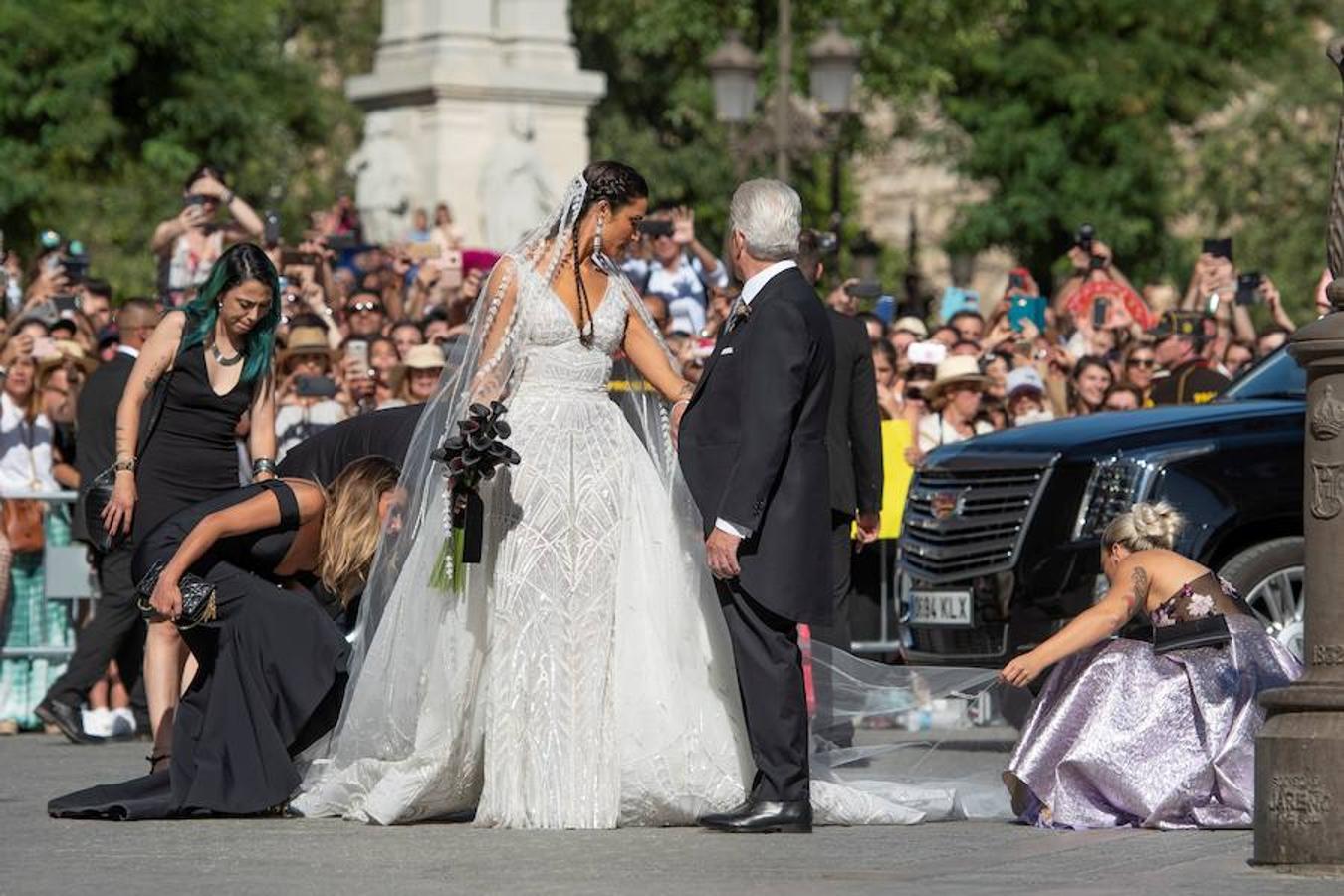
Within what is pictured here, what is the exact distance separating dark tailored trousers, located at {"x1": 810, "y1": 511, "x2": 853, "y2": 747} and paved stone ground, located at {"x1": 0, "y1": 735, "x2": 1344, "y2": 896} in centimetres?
58

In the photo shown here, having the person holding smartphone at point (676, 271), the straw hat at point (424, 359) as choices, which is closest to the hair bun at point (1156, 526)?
the straw hat at point (424, 359)

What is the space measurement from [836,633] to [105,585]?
13.1ft

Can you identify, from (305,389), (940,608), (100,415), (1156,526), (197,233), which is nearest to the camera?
(1156,526)

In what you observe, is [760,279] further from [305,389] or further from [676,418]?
[305,389]

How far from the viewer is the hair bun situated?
39.9ft

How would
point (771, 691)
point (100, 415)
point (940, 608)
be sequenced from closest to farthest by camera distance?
point (771, 691) → point (940, 608) → point (100, 415)

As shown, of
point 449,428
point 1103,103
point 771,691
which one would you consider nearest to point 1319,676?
point 771,691

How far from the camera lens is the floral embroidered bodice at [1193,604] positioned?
1198 centimetres

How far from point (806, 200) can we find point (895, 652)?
105 feet

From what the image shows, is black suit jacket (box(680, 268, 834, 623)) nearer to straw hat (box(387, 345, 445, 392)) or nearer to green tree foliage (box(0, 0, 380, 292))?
straw hat (box(387, 345, 445, 392))

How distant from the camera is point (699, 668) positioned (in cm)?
1145

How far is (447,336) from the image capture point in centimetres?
1845

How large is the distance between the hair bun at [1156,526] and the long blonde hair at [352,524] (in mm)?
2645

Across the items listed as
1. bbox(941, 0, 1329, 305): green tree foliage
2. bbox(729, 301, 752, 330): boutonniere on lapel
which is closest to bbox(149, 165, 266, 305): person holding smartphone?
bbox(729, 301, 752, 330): boutonniere on lapel
